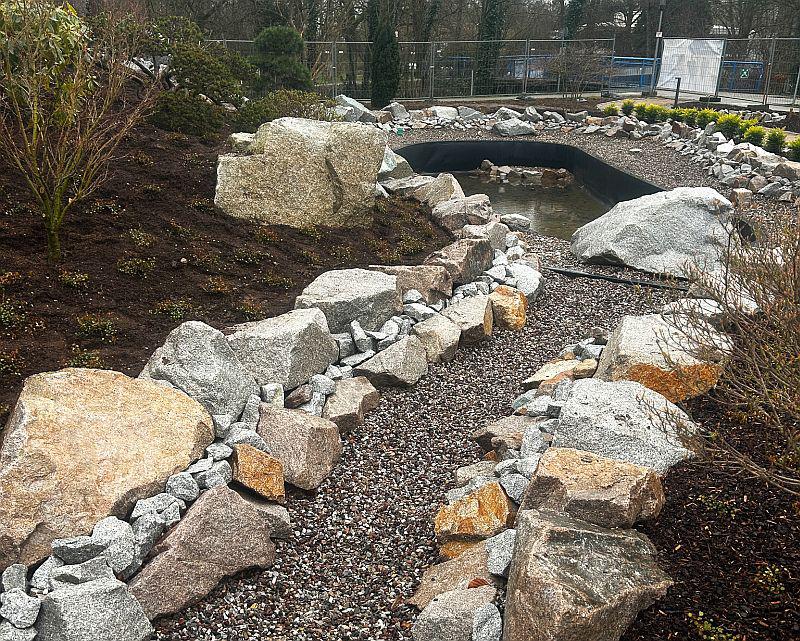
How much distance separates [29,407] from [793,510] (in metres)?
3.47

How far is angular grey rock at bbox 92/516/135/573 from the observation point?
324cm

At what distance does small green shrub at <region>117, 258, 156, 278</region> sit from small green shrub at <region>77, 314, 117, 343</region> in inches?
26.9

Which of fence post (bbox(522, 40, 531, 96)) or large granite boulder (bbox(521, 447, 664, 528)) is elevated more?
fence post (bbox(522, 40, 531, 96))

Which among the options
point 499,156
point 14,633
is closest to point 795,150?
point 499,156

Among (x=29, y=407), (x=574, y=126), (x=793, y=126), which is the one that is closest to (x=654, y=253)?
(x=29, y=407)

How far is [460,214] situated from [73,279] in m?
4.75

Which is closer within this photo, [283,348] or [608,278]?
[283,348]

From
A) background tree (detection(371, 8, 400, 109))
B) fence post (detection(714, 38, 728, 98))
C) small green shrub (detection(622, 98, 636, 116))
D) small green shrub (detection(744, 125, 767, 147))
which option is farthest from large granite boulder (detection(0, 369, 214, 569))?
fence post (detection(714, 38, 728, 98))

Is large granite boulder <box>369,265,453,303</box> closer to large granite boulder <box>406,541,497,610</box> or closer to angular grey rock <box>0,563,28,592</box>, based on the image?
large granite boulder <box>406,541,497,610</box>

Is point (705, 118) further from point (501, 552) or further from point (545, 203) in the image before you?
point (501, 552)

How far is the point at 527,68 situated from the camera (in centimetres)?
2339

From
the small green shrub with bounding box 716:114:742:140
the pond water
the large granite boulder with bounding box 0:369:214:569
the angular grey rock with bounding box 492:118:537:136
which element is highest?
the small green shrub with bounding box 716:114:742:140

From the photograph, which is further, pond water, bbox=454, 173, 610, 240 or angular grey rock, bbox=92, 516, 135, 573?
pond water, bbox=454, 173, 610, 240

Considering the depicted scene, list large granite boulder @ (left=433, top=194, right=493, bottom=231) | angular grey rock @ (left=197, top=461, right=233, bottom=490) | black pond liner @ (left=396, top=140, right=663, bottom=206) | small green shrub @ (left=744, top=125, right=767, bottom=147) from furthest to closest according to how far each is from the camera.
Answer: black pond liner @ (left=396, top=140, right=663, bottom=206)
small green shrub @ (left=744, top=125, right=767, bottom=147)
large granite boulder @ (left=433, top=194, right=493, bottom=231)
angular grey rock @ (left=197, top=461, right=233, bottom=490)
